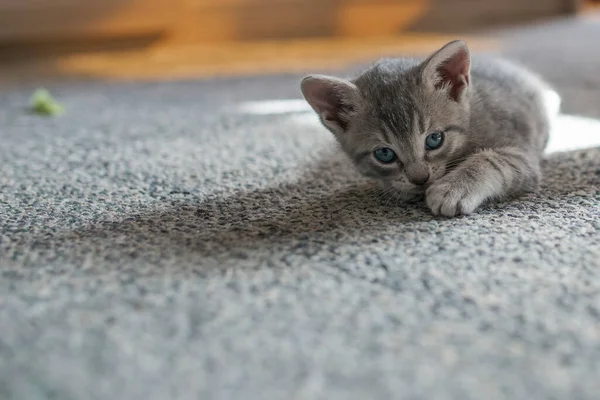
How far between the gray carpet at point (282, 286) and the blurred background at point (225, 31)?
1.54 m

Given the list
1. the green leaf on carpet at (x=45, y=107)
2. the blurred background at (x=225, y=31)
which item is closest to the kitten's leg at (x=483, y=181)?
the green leaf on carpet at (x=45, y=107)

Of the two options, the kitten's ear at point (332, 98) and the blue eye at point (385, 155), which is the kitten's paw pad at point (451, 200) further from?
the kitten's ear at point (332, 98)

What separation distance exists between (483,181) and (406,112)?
189 mm

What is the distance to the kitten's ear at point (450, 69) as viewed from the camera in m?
1.18

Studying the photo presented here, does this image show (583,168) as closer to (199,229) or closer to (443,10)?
(199,229)

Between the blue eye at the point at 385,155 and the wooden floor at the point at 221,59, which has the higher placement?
the blue eye at the point at 385,155

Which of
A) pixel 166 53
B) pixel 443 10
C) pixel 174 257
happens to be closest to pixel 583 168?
pixel 174 257

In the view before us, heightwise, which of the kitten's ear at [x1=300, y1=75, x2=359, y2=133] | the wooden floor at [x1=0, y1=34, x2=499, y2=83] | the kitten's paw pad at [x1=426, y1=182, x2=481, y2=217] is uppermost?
the kitten's ear at [x1=300, y1=75, x2=359, y2=133]

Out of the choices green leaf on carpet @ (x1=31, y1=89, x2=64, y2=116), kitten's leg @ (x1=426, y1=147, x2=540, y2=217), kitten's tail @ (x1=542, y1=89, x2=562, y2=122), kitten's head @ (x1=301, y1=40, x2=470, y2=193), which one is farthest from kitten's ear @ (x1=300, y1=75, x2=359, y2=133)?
green leaf on carpet @ (x1=31, y1=89, x2=64, y2=116)

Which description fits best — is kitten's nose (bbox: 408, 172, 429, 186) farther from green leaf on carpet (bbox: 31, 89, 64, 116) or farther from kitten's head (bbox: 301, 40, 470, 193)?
green leaf on carpet (bbox: 31, 89, 64, 116)

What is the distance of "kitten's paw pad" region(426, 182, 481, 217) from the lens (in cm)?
107

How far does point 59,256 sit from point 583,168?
1015mm

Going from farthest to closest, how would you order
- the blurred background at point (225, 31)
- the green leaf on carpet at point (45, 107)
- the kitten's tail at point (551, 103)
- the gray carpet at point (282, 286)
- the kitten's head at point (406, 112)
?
the blurred background at point (225, 31)
the green leaf on carpet at point (45, 107)
the kitten's tail at point (551, 103)
the kitten's head at point (406, 112)
the gray carpet at point (282, 286)

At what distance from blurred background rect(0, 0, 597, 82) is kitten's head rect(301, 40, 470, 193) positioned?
1.47m
